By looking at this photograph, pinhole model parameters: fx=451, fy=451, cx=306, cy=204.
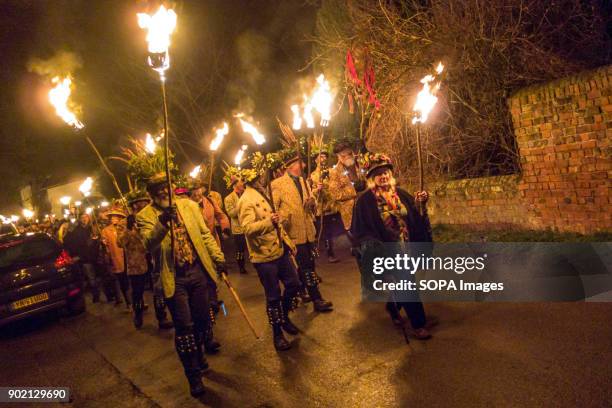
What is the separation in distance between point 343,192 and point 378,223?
9.93 ft

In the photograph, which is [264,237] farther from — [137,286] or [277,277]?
[137,286]

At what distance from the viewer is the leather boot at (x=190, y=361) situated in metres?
4.48

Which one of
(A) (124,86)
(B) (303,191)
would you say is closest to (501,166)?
(B) (303,191)

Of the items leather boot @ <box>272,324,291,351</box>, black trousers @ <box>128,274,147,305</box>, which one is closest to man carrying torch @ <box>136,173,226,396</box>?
leather boot @ <box>272,324,291,351</box>

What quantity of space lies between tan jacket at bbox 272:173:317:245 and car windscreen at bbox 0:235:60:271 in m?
5.61

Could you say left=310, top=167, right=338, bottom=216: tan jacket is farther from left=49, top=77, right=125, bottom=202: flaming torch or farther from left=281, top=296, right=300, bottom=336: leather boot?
left=49, top=77, right=125, bottom=202: flaming torch

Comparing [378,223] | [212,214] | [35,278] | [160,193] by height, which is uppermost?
[160,193]

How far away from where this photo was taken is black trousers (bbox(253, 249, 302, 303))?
5.34 m

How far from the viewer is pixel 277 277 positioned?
5473 millimetres

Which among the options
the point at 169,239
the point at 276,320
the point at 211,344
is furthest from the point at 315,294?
the point at 169,239

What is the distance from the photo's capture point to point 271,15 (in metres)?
18.0

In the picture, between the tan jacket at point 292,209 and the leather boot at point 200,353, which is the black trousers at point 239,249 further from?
the leather boot at point 200,353

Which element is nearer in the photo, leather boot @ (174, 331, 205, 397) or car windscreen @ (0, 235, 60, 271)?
leather boot @ (174, 331, 205, 397)

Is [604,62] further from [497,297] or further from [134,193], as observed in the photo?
[134,193]
